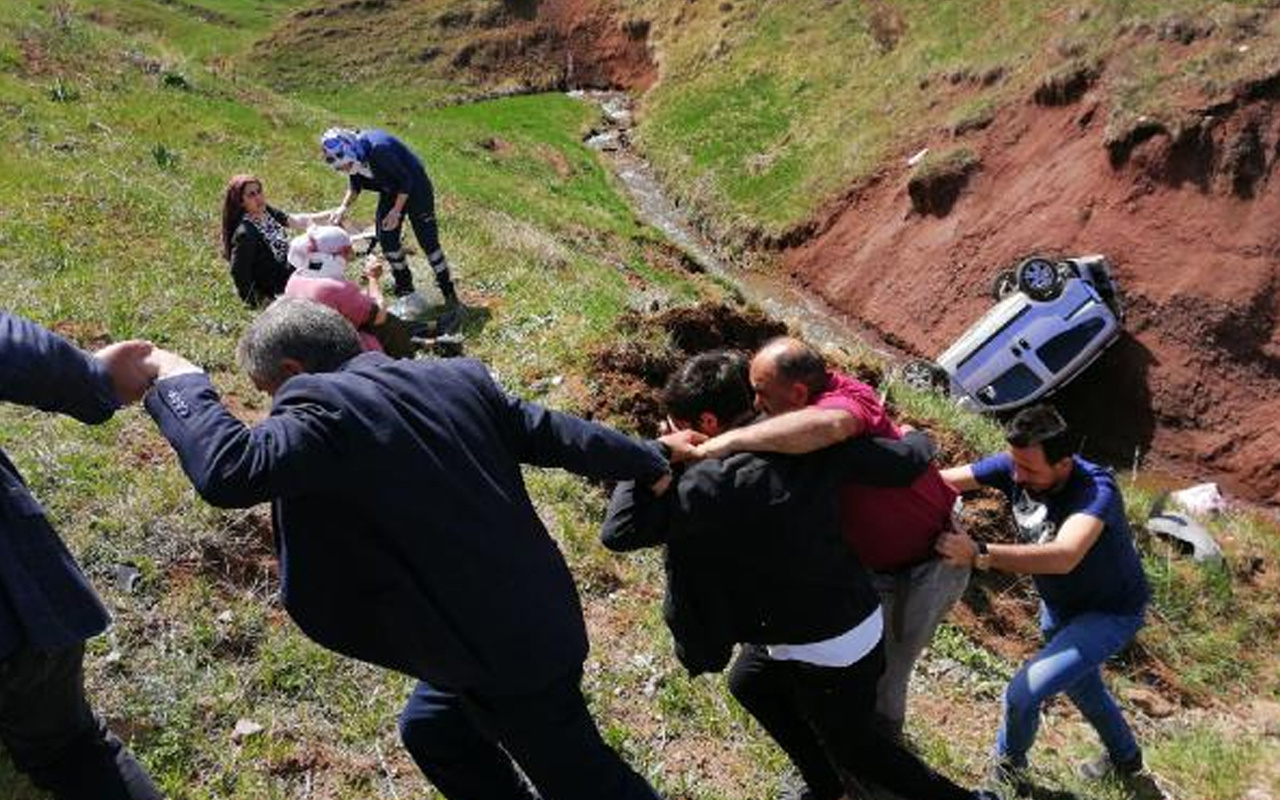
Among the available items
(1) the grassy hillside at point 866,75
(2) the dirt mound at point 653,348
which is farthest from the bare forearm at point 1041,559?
(1) the grassy hillside at point 866,75

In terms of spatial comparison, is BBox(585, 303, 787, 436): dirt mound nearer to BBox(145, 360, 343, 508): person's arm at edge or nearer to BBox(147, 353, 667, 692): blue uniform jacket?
BBox(147, 353, 667, 692): blue uniform jacket

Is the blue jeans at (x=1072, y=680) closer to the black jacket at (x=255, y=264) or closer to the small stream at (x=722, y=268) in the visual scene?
the black jacket at (x=255, y=264)

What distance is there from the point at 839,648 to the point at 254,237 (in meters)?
6.64

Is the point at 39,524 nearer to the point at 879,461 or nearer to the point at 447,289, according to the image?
the point at 879,461

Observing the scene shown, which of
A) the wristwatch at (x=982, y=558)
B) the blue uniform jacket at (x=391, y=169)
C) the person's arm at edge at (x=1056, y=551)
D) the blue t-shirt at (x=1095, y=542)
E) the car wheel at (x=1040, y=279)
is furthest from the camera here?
the car wheel at (x=1040, y=279)

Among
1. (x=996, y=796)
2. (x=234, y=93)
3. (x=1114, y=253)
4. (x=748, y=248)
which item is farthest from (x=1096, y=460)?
(x=234, y=93)

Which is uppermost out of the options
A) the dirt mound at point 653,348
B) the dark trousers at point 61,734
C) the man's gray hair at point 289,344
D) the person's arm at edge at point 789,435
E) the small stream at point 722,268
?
the man's gray hair at point 289,344

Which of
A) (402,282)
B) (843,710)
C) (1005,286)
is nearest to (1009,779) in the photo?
(843,710)

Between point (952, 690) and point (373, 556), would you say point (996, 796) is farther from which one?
point (373, 556)

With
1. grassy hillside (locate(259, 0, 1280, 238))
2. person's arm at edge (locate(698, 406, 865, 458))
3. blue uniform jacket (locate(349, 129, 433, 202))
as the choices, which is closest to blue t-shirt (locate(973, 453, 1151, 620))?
person's arm at edge (locate(698, 406, 865, 458))

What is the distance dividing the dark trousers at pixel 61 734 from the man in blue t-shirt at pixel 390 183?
6836mm

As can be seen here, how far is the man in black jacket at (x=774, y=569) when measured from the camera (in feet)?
12.0

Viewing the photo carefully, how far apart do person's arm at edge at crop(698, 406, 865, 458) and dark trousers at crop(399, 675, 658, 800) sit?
0.85 m

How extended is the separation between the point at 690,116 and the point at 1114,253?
14.9m
